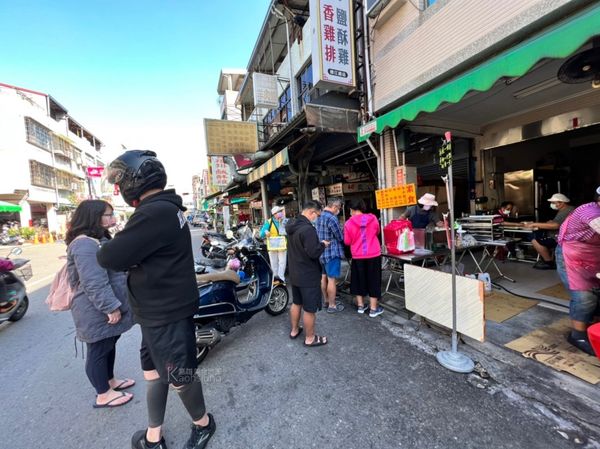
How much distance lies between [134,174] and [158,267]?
2.03ft

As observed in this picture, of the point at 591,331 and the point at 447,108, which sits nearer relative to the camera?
the point at 591,331

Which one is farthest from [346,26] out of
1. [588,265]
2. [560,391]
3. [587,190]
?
[587,190]

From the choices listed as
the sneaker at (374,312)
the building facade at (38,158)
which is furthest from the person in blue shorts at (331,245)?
the building facade at (38,158)

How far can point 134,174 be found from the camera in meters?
1.71

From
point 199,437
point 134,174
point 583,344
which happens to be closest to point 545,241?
point 583,344

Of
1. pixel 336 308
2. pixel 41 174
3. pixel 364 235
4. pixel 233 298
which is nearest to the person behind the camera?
pixel 233 298

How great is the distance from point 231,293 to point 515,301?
4283 mm

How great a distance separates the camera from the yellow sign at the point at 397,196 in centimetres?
550

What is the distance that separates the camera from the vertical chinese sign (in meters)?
5.46

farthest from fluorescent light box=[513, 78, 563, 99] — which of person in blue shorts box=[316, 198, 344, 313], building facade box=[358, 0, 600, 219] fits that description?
person in blue shorts box=[316, 198, 344, 313]

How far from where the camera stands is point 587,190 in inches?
297

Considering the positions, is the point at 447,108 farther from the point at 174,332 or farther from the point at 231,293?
the point at 174,332

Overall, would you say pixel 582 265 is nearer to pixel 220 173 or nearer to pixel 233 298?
pixel 233 298

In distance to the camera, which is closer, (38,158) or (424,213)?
(424,213)
